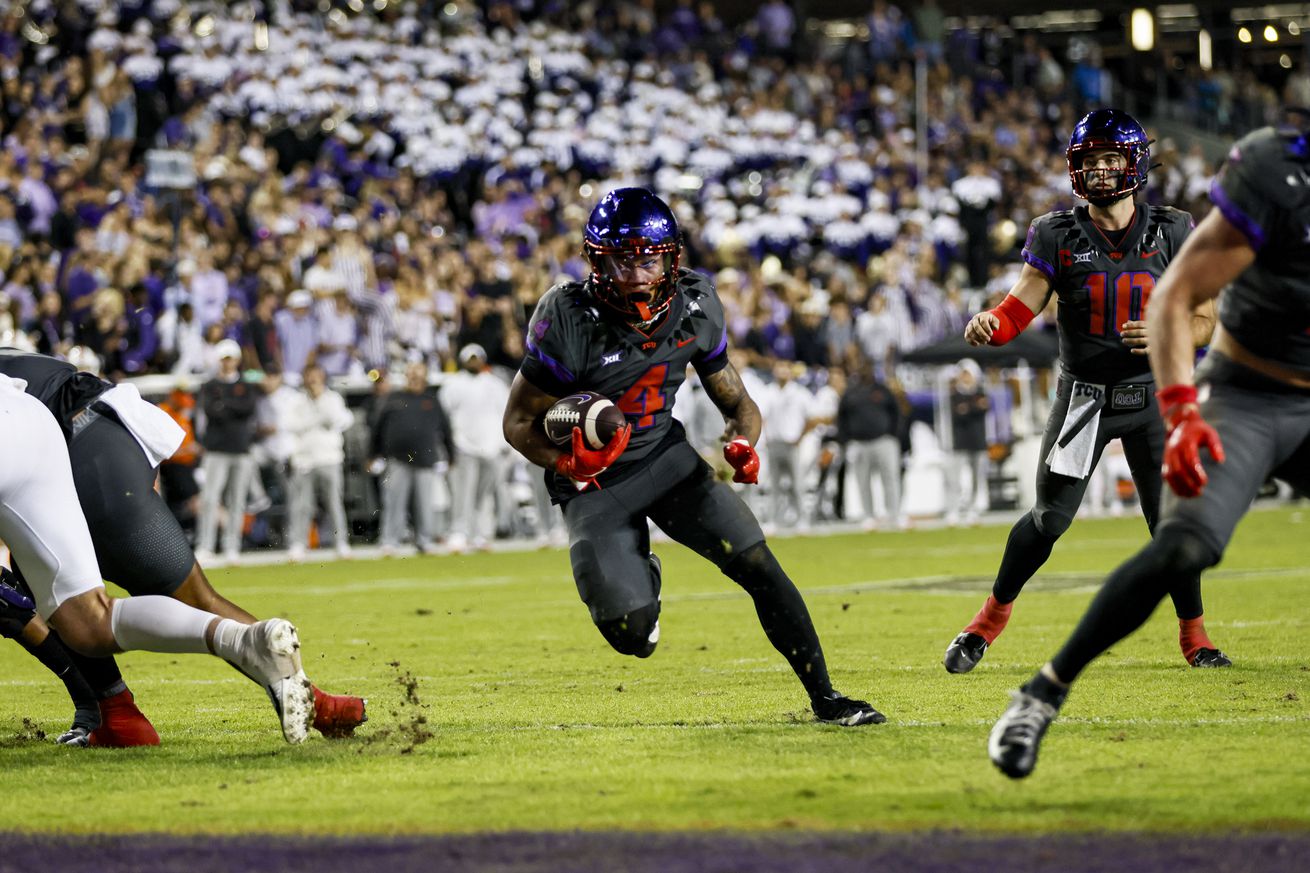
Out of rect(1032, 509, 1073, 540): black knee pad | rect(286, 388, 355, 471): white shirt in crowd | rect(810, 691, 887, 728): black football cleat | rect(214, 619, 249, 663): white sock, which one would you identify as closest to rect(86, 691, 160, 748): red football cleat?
rect(214, 619, 249, 663): white sock

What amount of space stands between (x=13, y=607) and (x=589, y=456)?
208 cm

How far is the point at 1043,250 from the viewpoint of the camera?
7.77 meters

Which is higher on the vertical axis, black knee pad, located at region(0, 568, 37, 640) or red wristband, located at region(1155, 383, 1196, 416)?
red wristband, located at region(1155, 383, 1196, 416)

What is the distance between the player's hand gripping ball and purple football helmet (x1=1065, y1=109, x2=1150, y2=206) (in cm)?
253

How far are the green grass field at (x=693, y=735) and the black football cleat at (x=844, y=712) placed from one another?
8 centimetres

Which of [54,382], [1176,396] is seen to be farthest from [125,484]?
[1176,396]

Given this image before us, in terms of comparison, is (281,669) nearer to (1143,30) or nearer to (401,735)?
(401,735)

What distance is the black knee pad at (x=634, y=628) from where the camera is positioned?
6.37 m

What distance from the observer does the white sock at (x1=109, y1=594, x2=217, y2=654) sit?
5.75 metres

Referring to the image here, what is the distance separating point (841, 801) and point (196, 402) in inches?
532

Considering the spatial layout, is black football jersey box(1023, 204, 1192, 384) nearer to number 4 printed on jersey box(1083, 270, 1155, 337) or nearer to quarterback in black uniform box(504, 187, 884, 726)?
number 4 printed on jersey box(1083, 270, 1155, 337)

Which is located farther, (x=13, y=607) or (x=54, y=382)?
(x=13, y=607)

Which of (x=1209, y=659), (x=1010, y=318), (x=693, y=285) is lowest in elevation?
(x=1209, y=659)

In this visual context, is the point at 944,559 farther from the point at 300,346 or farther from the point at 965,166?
the point at 965,166
